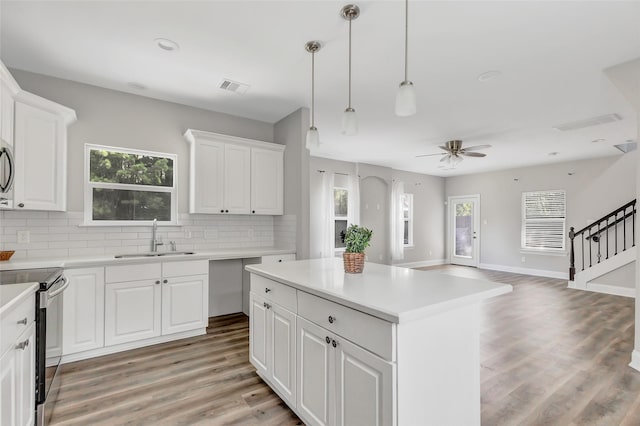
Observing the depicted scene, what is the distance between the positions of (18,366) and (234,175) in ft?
8.82

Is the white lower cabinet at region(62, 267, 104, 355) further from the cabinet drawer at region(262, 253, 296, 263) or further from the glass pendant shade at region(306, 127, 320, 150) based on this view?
the glass pendant shade at region(306, 127, 320, 150)

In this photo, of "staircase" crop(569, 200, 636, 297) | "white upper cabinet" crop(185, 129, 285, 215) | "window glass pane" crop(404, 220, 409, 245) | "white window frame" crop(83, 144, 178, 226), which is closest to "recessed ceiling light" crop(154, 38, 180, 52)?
"white upper cabinet" crop(185, 129, 285, 215)

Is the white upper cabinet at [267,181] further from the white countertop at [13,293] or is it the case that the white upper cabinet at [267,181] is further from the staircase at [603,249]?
the staircase at [603,249]

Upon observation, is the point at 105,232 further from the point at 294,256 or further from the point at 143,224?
the point at 294,256

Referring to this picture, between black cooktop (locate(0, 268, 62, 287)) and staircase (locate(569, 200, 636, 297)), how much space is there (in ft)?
25.1

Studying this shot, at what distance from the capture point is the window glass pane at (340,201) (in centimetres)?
708

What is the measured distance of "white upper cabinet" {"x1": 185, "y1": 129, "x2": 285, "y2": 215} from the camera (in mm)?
3674

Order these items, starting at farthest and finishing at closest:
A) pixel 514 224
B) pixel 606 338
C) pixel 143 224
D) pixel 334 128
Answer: pixel 514 224 → pixel 334 128 → pixel 143 224 → pixel 606 338

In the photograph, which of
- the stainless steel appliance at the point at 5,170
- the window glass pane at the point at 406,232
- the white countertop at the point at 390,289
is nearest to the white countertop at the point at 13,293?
the stainless steel appliance at the point at 5,170

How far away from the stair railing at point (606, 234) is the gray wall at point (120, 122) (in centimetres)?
681

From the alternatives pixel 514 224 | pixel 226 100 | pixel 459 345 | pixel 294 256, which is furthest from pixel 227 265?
pixel 514 224

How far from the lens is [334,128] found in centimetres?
470

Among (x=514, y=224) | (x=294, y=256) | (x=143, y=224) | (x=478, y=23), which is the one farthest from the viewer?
(x=514, y=224)

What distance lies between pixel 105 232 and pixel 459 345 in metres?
3.59
